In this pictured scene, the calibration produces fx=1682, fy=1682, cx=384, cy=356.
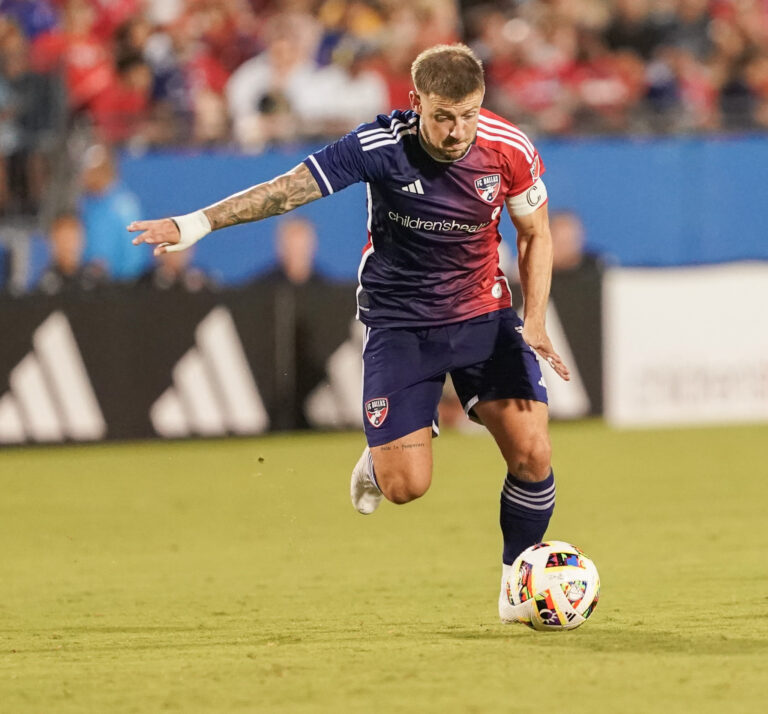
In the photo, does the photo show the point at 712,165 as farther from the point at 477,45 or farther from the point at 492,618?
the point at 492,618

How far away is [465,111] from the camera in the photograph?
256 inches

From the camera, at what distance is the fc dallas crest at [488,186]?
22.7 feet

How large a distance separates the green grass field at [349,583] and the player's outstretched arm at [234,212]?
5.13 feet

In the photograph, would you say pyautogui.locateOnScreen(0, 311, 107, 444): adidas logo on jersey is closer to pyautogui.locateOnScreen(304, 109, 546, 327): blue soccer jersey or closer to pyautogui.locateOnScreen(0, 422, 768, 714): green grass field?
pyautogui.locateOnScreen(0, 422, 768, 714): green grass field

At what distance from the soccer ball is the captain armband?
1.44 meters

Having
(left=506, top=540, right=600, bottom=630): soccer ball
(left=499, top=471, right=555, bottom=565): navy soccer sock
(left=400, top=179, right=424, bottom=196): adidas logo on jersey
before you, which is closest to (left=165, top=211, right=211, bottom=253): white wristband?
(left=400, top=179, right=424, bottom=196): adidas logo on jersey

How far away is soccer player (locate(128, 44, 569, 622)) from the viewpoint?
673cm

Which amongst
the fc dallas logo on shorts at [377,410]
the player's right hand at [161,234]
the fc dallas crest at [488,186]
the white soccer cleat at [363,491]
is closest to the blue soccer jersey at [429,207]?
the fc dallas crest at [488,186]

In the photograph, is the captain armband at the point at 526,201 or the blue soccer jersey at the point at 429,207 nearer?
the blue soccer jersey at the point at 429,207

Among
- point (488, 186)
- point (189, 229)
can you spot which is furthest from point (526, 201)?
point (189, 229)

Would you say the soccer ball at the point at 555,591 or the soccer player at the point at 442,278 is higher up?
the soccer player at the point at 442,278

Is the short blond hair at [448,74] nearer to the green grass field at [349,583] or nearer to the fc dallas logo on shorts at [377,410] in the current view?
the fc dallas logo on shorts at [377,410]

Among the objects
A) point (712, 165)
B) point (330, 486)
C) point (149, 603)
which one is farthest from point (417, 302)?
point (712, 165)

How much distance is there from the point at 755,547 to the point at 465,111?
12.0 feet
